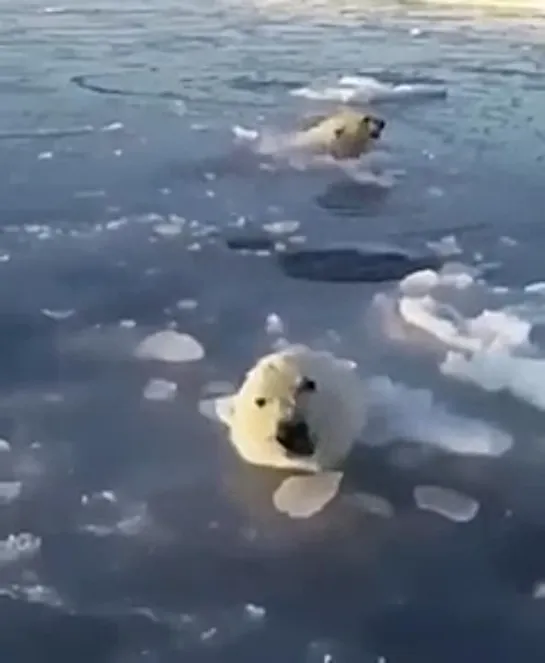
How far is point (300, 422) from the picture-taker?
16.9 ft

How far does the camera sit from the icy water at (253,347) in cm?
456

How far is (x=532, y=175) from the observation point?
8.61 m

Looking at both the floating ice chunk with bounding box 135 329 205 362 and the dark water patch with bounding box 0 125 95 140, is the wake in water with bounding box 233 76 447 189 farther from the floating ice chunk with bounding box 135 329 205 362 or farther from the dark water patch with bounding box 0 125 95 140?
the floating ice chunk with bounding box 135 329 205 362

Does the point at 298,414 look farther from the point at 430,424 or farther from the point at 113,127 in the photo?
the point at 113,127

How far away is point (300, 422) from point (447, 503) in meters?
0.59

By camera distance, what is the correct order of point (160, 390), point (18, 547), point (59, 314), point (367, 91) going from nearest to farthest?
1. point (18, 547)
2. point (160, 390)
3. point (59, 314)
4. point (367, 91)

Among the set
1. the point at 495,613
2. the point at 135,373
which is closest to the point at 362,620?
the point at 495,613

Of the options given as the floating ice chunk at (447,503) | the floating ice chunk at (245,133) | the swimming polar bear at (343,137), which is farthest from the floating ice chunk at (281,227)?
the floating ice chunk at (447,503)

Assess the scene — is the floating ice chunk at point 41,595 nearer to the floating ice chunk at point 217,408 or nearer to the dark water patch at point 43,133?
the floating ice chunk at point 217,408

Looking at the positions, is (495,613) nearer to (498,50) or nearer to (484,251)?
(484,251)

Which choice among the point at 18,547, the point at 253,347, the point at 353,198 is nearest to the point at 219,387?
the point at 253,347

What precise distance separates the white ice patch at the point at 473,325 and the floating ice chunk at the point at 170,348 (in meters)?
0.84

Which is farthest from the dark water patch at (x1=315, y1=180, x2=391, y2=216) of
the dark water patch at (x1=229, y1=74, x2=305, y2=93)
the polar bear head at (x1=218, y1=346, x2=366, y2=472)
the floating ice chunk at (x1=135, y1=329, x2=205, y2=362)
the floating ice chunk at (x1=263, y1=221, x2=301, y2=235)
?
the polar bear head at (x1=218, y1=346, x2=366, y2=472)

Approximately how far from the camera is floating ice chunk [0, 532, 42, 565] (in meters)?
4.74
